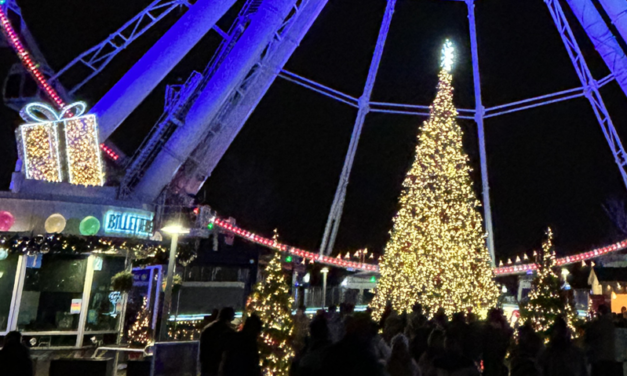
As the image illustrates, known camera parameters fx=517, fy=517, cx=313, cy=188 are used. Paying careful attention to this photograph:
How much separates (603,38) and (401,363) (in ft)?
50.4

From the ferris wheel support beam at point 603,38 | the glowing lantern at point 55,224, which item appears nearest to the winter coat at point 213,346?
the glowing lantern at point 55,224

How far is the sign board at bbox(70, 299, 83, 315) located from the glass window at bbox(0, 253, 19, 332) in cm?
160

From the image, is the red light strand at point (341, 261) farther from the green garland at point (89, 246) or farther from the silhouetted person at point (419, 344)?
the silhouetted person at point (419, 344)

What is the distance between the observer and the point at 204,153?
18.7 meters

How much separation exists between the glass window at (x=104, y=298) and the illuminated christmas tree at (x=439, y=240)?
8.02 m

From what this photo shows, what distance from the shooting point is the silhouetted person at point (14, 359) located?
17.5 feet

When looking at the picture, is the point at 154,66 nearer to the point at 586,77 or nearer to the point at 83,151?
the point at 83,151

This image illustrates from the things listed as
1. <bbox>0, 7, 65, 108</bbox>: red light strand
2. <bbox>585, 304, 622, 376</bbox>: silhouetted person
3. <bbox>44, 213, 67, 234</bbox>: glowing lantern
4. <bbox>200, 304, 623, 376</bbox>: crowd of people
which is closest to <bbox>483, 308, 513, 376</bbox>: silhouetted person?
<bbox>200, 304, 623, 376</bbox>: crowd of people

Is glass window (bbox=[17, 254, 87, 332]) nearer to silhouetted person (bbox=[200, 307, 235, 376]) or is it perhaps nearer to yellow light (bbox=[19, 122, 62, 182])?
yellow light (bbox=[19, 122, 62, 182])

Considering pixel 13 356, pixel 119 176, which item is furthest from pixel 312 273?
pixel 13 356

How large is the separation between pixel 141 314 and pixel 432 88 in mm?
25541

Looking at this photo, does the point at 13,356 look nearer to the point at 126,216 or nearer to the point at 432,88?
the point at 126,216

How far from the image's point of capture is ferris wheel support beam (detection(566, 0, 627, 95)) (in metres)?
16.7

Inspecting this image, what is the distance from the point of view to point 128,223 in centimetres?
1488
